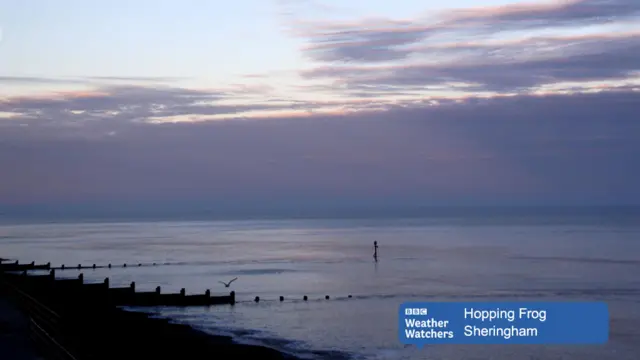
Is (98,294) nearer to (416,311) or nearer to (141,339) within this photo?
(141,339)

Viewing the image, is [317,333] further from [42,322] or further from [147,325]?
[42,322]

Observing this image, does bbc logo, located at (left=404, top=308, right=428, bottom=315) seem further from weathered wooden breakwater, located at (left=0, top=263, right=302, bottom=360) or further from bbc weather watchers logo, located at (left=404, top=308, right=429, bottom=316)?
weathered wooden breakwater, located at (left=0, top=263, right=302, bottom=360)

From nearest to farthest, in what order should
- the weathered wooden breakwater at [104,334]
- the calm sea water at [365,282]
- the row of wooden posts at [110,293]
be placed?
1. the weathered wooden breakwater at [104,334]
2. the calm sea water at [365,282]
3. the row of wooden posts at [110,293]

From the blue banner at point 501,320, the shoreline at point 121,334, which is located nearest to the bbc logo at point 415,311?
the blue banner at point 501,320

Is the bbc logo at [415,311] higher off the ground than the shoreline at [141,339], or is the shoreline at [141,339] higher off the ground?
the bbc logo at [415,311]

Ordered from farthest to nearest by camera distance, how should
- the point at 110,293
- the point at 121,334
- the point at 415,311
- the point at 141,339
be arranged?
1. the point at 110,293
2. the point at 121,334
3. the point at 141,339
4. the point at 415,311

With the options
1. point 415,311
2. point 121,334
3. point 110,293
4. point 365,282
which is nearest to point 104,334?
point 121,334

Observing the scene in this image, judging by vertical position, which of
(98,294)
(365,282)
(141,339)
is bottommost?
(141,339)

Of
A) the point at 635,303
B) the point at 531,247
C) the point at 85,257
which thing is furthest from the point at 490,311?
the point at 531,247

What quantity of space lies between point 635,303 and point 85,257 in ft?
214

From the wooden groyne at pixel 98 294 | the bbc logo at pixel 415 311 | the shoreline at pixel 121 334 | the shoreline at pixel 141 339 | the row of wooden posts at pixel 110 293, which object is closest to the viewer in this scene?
the shoreline at pixel 121 334

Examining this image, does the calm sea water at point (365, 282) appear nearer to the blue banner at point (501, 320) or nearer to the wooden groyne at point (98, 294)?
the wooden groyne at point (98, 294)

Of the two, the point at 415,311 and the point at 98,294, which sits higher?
the point at 98,294

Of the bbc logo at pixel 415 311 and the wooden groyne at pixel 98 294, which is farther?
the wooden groyne at pixel 98 294
